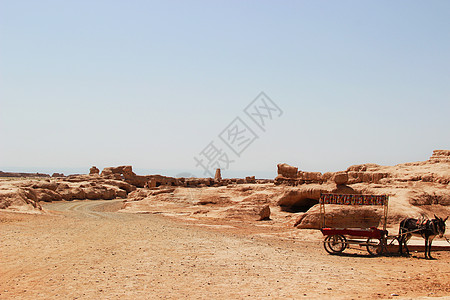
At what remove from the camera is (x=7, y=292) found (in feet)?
23.2

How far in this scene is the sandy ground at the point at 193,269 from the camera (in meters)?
7.14

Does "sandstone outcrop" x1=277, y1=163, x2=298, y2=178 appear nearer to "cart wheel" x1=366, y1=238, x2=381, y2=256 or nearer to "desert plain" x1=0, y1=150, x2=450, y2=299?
"desert plain" x1=0, y1=150, x2=450, y2=299

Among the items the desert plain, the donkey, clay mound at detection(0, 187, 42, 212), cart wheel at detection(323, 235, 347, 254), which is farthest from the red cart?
clay mound at detection(0, 187, 42, 212)

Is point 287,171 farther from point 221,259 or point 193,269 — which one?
point 193,269

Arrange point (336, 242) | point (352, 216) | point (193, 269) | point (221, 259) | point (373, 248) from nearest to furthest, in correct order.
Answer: point (193, 269) < point (221, 259) < point (336, 242) < point (373, 248) < point (352, 216)

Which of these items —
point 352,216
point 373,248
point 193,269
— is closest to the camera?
point 193,269

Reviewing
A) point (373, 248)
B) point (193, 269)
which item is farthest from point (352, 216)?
point (193, 269)

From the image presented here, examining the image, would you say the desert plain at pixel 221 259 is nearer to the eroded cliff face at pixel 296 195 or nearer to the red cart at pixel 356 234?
the eroded cliff face at pixel 296 195

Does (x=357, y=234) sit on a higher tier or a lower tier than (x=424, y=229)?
lower

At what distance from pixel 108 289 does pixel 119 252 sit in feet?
11.0

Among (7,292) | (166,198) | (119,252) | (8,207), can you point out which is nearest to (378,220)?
(119,252)

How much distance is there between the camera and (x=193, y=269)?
8.84 m

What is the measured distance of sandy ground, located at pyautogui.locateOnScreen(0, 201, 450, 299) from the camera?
7.14 m

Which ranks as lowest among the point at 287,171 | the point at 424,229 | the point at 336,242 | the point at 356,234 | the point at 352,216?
the point at 336,242
